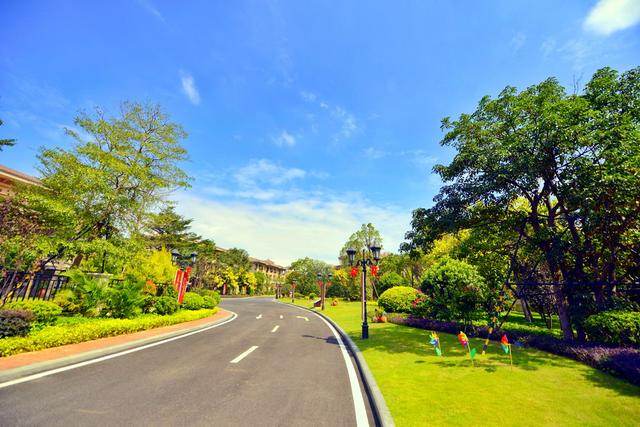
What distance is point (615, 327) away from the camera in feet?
25.6

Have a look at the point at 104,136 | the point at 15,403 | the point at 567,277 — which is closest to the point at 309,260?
the point at 104,136

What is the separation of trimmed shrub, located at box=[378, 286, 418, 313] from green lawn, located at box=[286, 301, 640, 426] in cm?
1160

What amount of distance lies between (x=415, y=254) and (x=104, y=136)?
19980 mm

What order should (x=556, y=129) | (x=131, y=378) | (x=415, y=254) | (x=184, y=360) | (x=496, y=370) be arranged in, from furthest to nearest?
(x=415, y=254)
(x=556, y=129)
(x=184, y=360)
(x=496, y=370)
(x=131, y=378)

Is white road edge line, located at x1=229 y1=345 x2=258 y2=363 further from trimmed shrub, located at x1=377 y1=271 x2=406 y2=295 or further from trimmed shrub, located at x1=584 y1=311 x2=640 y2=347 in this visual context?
trimmed shrub, located at x1=377 y1=271 x2=406 y2=295

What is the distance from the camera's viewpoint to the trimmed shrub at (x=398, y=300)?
20016 millimetres

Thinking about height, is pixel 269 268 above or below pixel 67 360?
above

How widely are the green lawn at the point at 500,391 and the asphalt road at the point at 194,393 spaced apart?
2.98 ft

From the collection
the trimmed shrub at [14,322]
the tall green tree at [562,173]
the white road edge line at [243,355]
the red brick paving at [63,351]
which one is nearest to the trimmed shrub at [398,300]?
the tall green tree at [562,173]

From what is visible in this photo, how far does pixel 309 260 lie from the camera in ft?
240

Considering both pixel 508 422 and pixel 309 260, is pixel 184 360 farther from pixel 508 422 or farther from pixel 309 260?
pixel 309 260

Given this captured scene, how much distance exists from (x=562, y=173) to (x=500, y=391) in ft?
24.5

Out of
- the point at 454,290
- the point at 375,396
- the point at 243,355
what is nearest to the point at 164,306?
the point at 243,355

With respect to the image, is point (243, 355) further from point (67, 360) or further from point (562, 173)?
point (562, 173)
